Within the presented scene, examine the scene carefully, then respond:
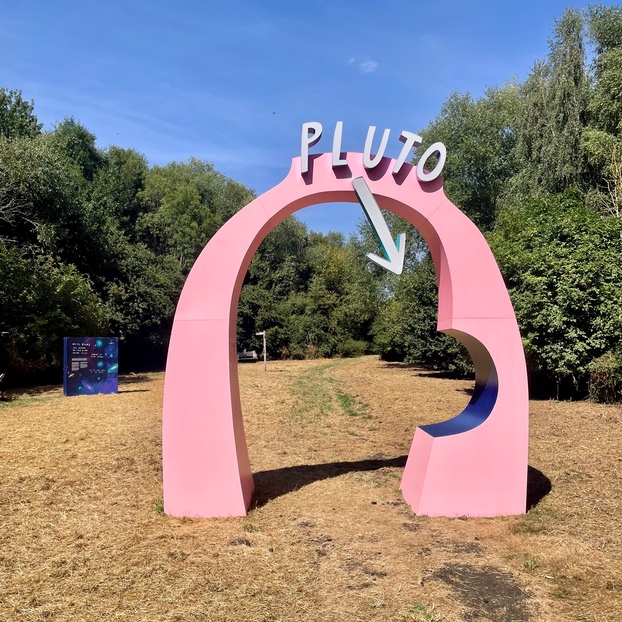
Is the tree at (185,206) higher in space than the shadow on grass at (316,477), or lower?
higher

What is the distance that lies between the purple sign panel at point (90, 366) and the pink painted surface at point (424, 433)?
1050 centimetres

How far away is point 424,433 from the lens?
5.98m

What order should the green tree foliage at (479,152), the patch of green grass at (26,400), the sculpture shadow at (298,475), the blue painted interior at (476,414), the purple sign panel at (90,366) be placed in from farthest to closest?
the green tree foliage at (479,152) → the purple sign panel at (90,366) → the patch of green grass at (26,400) → the sculpture shadow at (298,475) → the blue painted interior at (476,414)

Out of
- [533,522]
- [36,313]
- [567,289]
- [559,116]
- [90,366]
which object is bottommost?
[533,522]

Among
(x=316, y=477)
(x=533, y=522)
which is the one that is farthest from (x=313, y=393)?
(x=533, y=522)

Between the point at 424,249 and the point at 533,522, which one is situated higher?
the point at 424,249

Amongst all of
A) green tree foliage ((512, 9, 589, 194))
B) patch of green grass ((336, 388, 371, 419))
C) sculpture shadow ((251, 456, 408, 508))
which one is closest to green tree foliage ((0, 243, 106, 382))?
patch of green grass ((336, 388, 371, 419))

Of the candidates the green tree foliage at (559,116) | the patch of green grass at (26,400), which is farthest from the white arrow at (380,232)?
the green tree foliage at (559,116)

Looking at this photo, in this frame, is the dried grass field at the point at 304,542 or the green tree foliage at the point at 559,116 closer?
the dried grass field at the point at 304,542

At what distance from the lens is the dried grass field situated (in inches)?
147

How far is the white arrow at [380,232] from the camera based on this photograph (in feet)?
18.3

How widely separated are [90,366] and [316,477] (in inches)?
411

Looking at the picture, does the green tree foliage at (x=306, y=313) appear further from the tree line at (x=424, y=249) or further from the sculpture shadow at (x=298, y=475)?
the sculpture shadow at (x=298, y=475)

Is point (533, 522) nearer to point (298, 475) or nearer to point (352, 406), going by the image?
point (298, 475)
